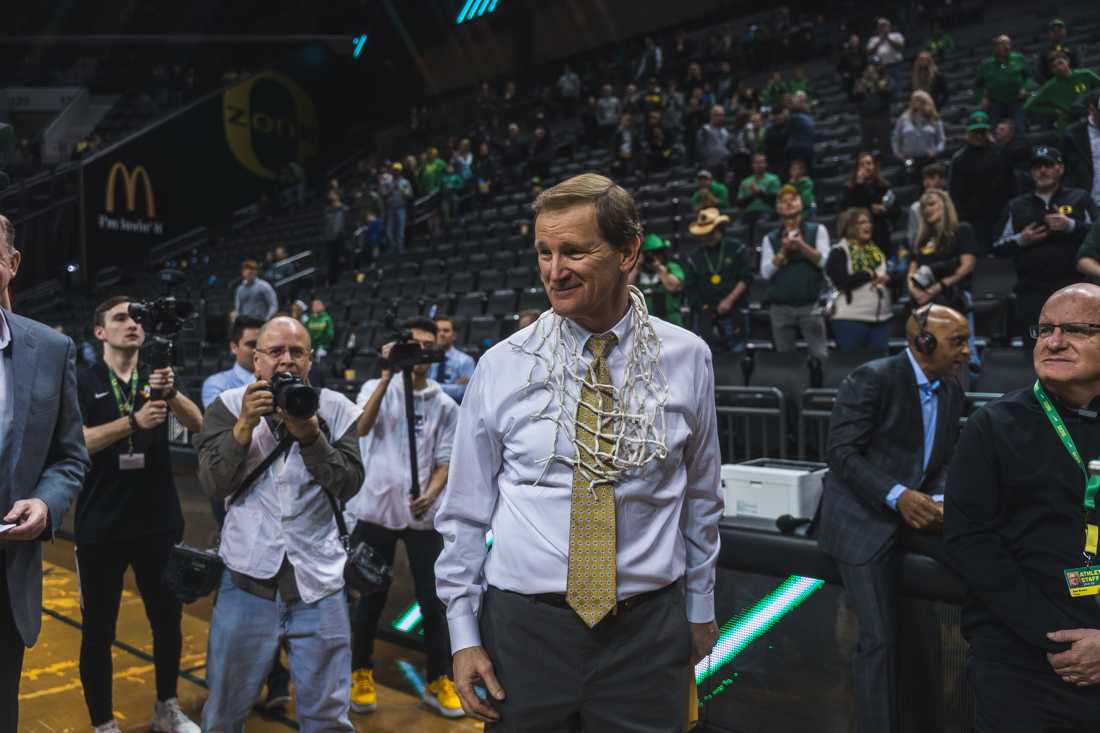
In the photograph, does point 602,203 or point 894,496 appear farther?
point 894,496

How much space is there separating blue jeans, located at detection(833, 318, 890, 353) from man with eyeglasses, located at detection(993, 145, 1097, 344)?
1073mm

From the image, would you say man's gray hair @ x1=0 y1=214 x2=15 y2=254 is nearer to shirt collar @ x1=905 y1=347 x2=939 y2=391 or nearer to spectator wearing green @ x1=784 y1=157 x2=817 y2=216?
shirt collar @ x1=905 y1=347 x2=939 y2=391

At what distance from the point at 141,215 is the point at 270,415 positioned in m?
20.5

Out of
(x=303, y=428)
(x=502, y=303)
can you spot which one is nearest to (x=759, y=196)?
(x=502, y=303)

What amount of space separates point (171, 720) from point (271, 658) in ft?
4.32

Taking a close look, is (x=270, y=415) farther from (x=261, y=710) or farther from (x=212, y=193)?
(x=212, y=193)

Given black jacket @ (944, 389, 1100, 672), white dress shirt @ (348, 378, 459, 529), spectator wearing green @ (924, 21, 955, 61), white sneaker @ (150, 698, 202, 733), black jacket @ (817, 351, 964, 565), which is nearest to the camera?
black jacket @ (944, 389, 1100, 672)

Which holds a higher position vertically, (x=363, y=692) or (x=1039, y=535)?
(x=1039, y=535)

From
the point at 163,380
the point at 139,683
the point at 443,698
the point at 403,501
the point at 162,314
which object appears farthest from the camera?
the point at 139,683

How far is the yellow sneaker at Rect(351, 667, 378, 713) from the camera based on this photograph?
4.39 m

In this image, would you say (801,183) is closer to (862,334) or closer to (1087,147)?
(862,334)

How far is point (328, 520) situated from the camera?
10.8 feet

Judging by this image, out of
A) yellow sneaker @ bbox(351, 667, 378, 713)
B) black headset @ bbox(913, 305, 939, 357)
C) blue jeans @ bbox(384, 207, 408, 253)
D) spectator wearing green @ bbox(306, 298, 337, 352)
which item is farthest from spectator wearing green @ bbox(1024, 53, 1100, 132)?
blue jeans @ bbox(384, 207, 408, 253)

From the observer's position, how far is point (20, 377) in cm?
247
